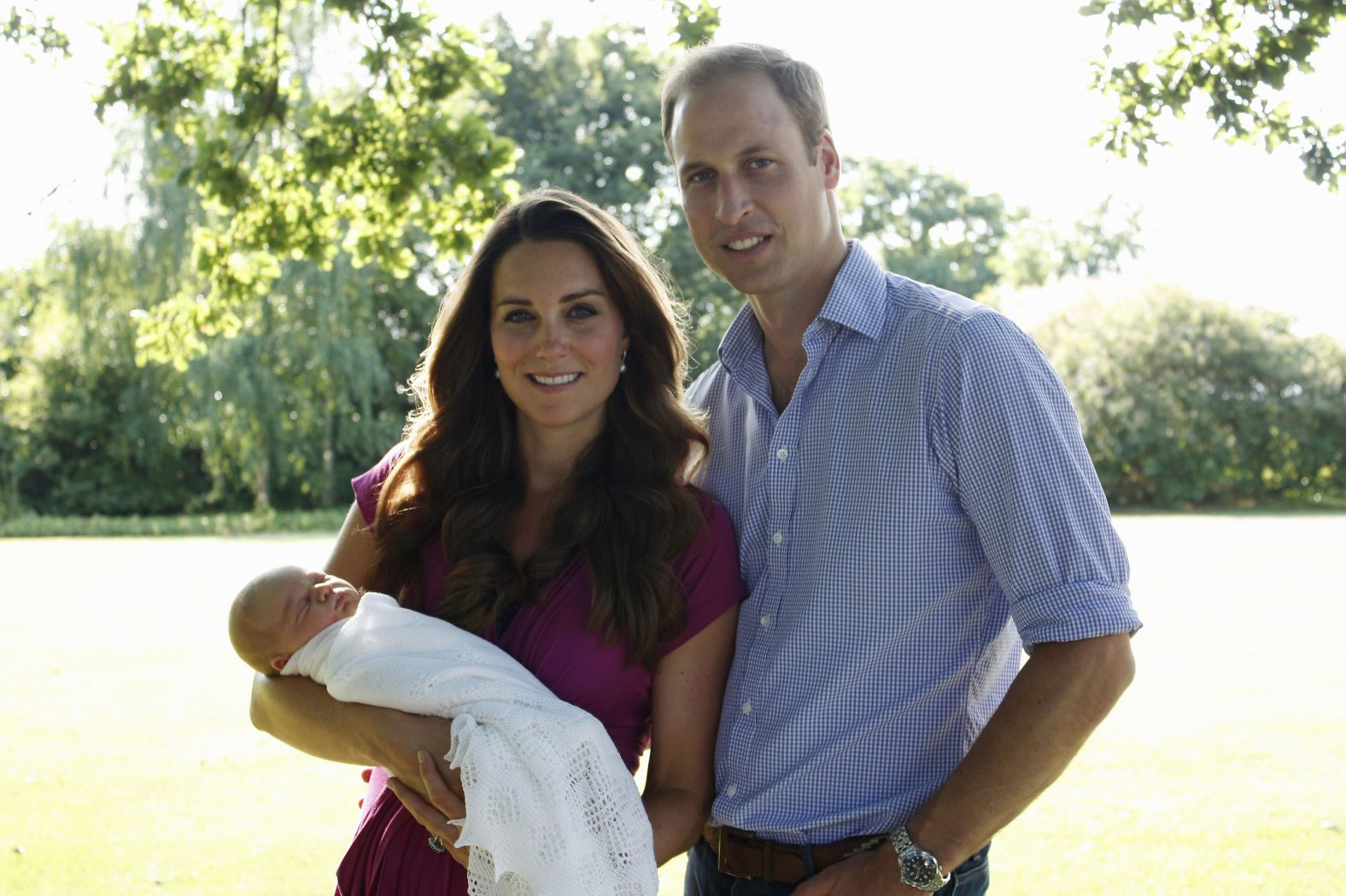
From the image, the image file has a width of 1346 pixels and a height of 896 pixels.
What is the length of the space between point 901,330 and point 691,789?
40.7 inches

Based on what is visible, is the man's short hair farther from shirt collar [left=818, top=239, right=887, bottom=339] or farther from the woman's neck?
the woman's neck

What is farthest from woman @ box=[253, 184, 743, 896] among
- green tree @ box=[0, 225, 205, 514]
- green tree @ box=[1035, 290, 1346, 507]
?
green tree @ box=[0, 225, 205, 514]

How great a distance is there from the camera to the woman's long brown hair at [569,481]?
269 centimetres

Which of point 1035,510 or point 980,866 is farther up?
point 1035,510

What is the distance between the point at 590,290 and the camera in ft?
9.50

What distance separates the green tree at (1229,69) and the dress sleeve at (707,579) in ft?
10.6

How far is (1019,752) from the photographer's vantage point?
2.27 meters

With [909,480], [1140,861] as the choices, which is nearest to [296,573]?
[909,480]

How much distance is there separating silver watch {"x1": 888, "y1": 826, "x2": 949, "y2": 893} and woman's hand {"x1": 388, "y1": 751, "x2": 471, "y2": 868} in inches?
32.7

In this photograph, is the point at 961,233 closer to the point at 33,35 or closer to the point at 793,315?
the point at 33,35

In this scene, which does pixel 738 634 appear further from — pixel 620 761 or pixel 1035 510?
pixel 1035 510

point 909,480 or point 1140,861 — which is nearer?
point 909,480

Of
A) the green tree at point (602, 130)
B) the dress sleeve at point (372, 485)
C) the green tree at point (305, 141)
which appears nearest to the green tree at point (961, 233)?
the green tree at point (602, 130)

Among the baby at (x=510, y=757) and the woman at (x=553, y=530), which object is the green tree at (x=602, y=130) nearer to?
the woman at (x=553, y=530)
